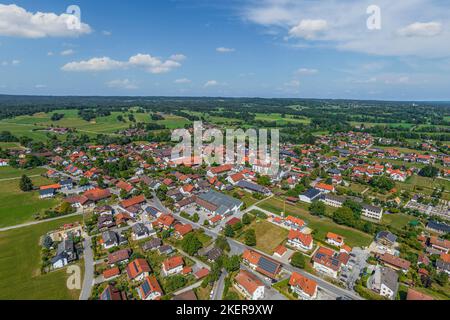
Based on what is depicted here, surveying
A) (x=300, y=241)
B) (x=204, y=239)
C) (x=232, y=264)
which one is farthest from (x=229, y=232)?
(x=300, y=241)

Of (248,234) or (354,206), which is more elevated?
(354,206)

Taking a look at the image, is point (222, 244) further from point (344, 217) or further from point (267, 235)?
point (344, 217)

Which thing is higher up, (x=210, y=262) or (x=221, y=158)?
(x=221, y=158)

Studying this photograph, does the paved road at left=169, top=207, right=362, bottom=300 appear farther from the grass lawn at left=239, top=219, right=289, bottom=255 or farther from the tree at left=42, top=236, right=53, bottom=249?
→ the tree at left=42, top=236, right=53, bottom=249

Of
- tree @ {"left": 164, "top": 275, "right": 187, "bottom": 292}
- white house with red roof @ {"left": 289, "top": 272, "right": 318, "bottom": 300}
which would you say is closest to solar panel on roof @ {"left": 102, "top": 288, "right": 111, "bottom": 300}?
tree @ {"left": 164, "top": 275, "right": 187, "bottom": 292}
